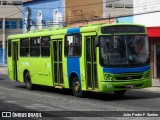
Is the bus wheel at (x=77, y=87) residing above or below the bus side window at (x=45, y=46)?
below

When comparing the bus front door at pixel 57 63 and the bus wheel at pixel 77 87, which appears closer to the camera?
the bus wheel at pixel 77 87

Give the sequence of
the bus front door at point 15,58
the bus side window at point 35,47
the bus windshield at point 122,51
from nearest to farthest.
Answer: the bus windshield at point 122,51, the bus side window at point 35,47, the bus front door at point 15,58

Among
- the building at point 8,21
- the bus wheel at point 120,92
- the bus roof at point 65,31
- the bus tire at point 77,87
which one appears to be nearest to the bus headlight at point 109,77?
the bus roof at point 65,31

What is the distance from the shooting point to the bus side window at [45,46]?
22.0 meters

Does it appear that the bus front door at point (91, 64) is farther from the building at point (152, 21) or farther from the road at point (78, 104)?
the building at point (152, 21)

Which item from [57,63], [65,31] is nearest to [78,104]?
[65,31]

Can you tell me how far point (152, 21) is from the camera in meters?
32.3

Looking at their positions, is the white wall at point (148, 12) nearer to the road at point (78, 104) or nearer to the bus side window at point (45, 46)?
the bus side window at point (45, 46)

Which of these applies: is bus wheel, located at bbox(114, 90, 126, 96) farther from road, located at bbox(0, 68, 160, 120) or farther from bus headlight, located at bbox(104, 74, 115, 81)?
bus headlight, located at bbox(104, 74, 115, 81)

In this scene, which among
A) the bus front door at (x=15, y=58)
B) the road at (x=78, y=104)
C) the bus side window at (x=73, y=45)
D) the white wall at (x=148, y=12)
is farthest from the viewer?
the white wall at (x=148, y=12)

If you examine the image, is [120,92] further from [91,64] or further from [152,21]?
[152,21]

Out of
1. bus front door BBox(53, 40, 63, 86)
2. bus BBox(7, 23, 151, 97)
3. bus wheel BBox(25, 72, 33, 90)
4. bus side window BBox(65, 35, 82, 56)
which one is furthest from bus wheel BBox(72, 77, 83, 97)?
bus wheel BBox(25, 72, 33, 90)

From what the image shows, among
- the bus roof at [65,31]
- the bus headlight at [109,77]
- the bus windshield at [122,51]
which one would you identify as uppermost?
the bus roof at [65,31]

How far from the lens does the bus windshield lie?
58.7ft
